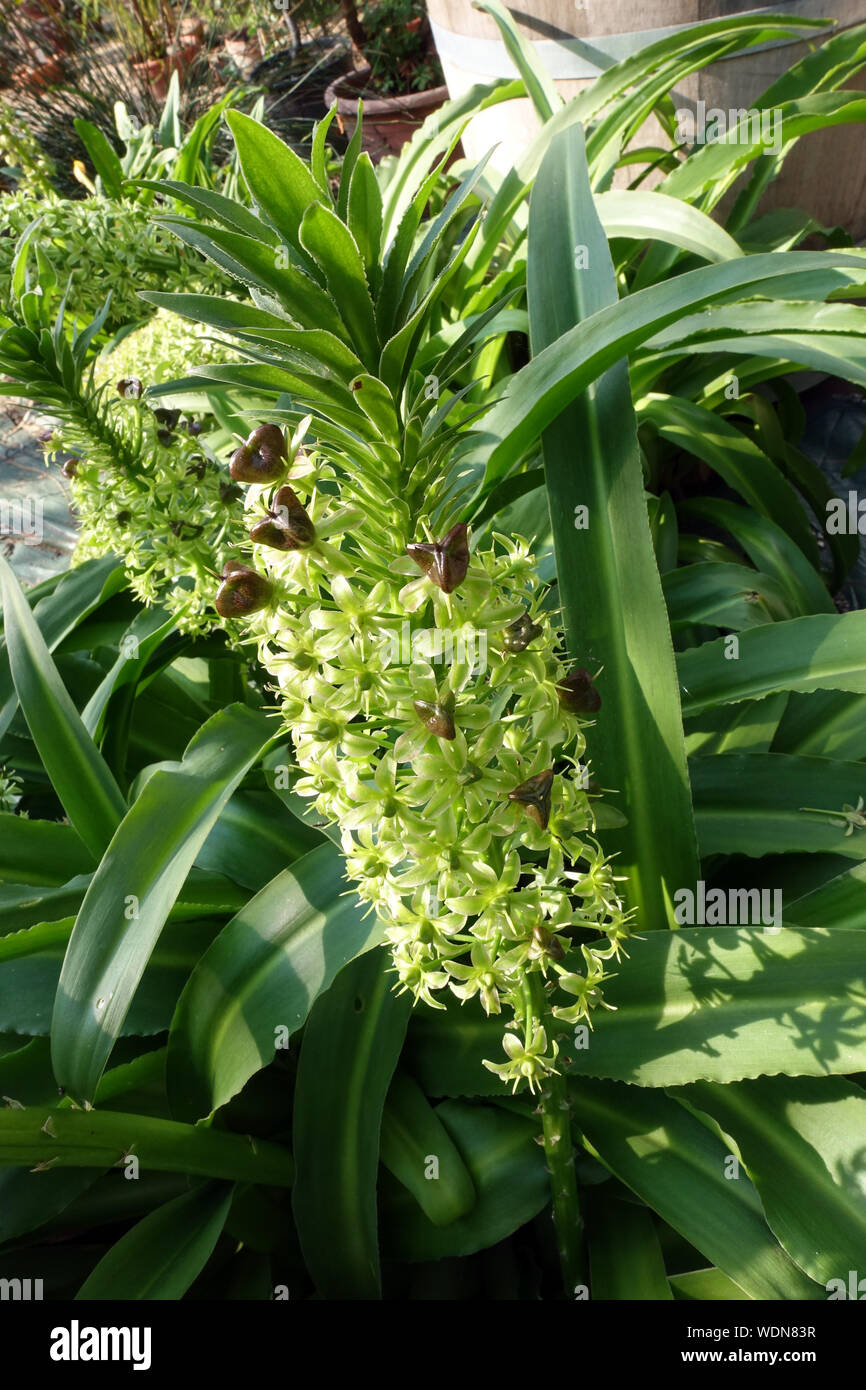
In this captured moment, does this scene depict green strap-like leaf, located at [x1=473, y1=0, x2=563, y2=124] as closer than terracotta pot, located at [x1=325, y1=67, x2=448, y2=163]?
Yes

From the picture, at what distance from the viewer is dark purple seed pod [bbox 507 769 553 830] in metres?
0.84

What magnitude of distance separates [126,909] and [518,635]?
75cm

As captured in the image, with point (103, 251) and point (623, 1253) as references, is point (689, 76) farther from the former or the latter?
point (623, 1253)

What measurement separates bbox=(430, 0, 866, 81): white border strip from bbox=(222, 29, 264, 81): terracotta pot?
4129mm

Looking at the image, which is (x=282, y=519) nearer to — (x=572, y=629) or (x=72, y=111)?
(x=572, y=629)

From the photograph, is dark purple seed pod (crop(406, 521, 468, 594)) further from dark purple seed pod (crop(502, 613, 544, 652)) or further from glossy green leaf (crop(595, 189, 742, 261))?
glossy green leaf (crop(595, 189, 742, 261))

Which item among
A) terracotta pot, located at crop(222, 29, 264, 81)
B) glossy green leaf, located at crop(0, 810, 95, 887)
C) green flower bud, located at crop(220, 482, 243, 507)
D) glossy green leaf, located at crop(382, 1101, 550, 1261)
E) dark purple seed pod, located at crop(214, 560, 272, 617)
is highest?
terracotta pot, located at crop(222, 29, 264, 81)

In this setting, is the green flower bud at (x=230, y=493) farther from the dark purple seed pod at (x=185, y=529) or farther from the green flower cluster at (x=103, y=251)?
the green flower cluster at (x=103, y=251)

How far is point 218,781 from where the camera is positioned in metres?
1.44

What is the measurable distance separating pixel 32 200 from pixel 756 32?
1.77 metres

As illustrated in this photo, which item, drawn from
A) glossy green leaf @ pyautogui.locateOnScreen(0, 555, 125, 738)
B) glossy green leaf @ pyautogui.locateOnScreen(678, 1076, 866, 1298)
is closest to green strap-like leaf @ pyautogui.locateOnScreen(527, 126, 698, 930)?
glossy green leaf @ pyautogui.locateOnScreen(678, 1076, 866, 1298)

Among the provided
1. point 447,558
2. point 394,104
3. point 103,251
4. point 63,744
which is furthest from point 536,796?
point 394,104

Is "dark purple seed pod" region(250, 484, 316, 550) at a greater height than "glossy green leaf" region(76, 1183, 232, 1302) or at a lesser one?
greater

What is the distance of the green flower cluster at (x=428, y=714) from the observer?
2.73 feet
